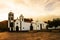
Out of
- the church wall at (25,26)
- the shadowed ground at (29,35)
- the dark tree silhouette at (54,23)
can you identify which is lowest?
the shadowed ground at (29,35)

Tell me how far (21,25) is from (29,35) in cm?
23

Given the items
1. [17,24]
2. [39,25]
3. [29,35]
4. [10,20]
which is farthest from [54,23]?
[10,20]

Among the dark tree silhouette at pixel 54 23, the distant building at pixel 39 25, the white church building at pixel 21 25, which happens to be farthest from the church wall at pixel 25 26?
the dark tree silhouette at pixel 54 23

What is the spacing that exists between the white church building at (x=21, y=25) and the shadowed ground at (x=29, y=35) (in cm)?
9

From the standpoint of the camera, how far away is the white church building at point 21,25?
3443 millimetres

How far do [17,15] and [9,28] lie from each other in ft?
0.90

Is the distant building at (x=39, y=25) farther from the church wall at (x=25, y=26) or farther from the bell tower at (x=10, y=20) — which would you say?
the bell tower at (x=10, y=20)

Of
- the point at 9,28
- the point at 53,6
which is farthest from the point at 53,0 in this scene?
the point at 9,28

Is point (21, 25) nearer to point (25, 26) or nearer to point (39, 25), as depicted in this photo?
point (25, 26)

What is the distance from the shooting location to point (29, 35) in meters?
3.41

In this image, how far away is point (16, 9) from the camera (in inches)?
139

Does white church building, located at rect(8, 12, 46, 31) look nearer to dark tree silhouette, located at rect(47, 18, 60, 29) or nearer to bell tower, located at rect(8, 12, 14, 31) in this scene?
bell tower, located at rect(8, 12, 14, 31)

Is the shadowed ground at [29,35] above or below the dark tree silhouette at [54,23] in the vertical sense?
below

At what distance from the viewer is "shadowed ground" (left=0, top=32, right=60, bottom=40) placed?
3.38 m
